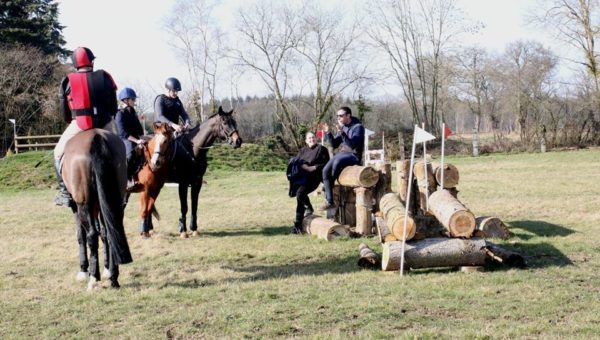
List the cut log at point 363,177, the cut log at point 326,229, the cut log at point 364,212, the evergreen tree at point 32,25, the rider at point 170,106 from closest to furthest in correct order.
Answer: the cut log at point 326,229
the cut log at point 363,177
the cut log at point 364,212
the rider at point 170,106
the evergreen tree at point 32,25

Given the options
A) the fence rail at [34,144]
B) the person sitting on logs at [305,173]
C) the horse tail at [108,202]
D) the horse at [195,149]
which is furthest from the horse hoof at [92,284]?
the fence rail at [34,144]

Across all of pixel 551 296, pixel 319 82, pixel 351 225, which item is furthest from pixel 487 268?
pixel 319 82

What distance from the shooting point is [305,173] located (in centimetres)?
1048

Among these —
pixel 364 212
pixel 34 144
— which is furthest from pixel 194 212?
pixel 34 144

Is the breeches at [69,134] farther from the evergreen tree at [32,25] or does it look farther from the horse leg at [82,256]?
the evergreen tree at [32,25]

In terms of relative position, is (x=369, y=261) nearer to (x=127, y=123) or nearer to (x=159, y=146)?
(x=159, y=146)

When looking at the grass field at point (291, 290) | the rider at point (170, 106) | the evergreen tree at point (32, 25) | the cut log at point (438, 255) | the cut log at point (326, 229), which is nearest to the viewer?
the grass field at point (291, 290)

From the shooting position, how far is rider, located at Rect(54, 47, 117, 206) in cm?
659

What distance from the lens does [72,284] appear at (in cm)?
684

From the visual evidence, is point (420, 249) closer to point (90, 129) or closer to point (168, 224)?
point (90, 129)

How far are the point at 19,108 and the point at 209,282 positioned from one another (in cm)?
3647

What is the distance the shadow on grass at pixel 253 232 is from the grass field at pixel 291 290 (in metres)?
0.04

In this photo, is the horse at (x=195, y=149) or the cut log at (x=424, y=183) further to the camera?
the horse at (x=195, y=149)

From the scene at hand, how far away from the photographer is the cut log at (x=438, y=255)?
6.55 meters
